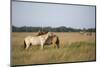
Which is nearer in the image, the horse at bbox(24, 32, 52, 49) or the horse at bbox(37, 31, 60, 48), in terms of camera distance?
the horse at bbox(24, 32, 52, 49)

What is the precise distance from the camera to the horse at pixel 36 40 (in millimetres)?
2322

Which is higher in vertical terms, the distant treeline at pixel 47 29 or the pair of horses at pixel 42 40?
the distant treeline at pixel 47 29

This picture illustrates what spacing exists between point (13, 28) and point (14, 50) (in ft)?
0.87

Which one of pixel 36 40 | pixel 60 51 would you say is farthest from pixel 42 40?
pixel 60 51

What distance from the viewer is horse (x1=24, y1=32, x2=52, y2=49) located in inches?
91.4

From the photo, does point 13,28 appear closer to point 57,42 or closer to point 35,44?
point 35,44

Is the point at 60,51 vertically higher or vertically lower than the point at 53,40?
lower

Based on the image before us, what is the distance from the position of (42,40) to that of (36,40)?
0.08 m

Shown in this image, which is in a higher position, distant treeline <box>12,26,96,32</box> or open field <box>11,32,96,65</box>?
distant treeline <box>12,26,96,32</box>

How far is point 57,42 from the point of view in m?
2.46

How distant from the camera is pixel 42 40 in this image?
7.84ft

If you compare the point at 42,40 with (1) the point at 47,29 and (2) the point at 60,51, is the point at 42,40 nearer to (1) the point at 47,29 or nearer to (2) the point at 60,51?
(1) the point at 47,29
